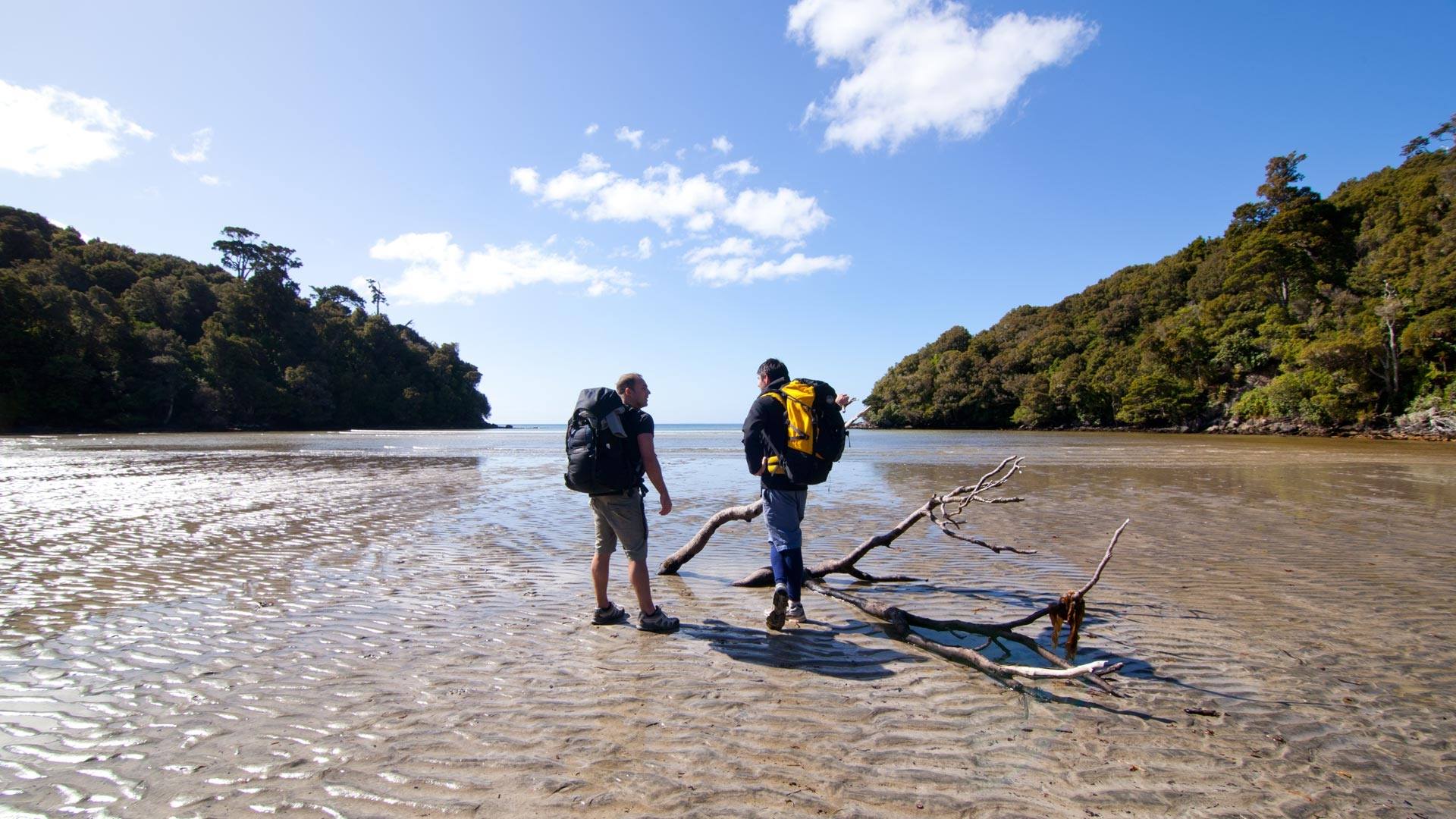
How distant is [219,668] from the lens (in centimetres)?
441

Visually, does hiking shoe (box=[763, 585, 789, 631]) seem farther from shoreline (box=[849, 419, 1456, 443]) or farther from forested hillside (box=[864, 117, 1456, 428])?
forested hillside (box=[864, 117, 1456, 428])

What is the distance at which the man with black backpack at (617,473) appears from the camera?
16.6 feet

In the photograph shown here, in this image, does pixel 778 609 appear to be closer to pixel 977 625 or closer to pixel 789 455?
pixel 789 455

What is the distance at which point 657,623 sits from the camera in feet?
17.4

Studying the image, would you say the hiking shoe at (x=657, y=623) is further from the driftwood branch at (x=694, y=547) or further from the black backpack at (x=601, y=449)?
the driftwood branch at (x=694, y=547)

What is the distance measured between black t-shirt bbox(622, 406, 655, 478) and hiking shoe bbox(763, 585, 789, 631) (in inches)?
60.9

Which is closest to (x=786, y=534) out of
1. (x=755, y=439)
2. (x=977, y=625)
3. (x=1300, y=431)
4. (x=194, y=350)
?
(x=755, y=439)

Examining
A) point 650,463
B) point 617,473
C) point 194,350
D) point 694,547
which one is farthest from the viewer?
point 194,350

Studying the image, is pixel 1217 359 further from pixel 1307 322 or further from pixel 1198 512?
pixel 1198 512

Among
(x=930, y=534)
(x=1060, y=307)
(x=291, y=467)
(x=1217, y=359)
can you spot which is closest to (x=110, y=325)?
(x=291, y=467)

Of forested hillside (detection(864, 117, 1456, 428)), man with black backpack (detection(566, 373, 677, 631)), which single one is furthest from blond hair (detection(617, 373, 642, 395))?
forested hillside (detection(864, 117, 1456, 428))

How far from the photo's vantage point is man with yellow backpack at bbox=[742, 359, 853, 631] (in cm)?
516

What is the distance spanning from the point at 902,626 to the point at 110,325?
298ft

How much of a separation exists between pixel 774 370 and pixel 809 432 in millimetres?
801
